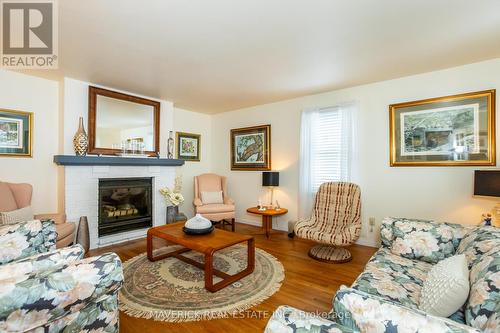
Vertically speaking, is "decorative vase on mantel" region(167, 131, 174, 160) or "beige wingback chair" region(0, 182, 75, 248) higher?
"decorative vase on mantel" region(167, 131, 174, 160)

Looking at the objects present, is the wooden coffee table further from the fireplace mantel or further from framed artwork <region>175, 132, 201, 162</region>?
framed artwork <region>175, 132, 201, 162</region>

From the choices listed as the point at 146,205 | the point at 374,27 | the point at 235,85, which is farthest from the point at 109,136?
the point at 374,27

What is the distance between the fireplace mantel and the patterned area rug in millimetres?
1500

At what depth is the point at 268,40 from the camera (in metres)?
2.44

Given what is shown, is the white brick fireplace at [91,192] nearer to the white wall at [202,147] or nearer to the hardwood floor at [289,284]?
the hardwood floor at [289,284]

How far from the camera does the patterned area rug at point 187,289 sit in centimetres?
203

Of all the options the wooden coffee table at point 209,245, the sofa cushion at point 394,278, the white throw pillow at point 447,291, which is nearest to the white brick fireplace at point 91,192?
the wooden coffee table at point 209,245

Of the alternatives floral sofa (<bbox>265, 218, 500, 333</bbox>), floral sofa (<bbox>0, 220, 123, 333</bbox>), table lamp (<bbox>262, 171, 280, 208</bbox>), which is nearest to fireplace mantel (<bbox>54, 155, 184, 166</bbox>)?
table lamp (<bbox>262, 171, 280, 208</bbox>)

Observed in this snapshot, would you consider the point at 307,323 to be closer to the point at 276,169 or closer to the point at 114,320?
the point at 114,320

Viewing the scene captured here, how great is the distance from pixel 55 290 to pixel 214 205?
346cm

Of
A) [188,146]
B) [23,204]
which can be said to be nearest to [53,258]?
[23,204]

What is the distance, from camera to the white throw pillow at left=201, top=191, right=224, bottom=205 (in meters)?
4.69

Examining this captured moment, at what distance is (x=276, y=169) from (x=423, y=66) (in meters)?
2.67

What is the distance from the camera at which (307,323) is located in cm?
84
